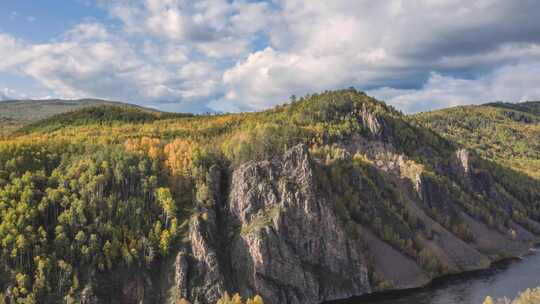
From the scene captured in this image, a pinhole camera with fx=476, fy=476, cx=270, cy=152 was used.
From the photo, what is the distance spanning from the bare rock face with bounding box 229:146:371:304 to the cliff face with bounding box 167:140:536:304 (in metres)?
0.25

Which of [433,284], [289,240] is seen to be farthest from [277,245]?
[433,284]

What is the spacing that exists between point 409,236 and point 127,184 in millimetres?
92805

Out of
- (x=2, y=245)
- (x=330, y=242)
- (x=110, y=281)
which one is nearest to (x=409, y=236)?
(x=330, y=242)

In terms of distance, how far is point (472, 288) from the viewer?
135875mm

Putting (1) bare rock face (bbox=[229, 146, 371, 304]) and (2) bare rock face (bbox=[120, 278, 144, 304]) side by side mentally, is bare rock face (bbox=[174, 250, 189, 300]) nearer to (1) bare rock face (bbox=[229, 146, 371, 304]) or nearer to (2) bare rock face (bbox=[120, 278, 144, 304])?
(2) bare rock face (bbox=[120, 278, 144, 304])

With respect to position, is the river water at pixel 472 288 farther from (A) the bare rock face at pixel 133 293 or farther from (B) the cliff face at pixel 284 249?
(A) the bare rock face at pixel 133 293

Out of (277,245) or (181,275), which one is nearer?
(181,275)

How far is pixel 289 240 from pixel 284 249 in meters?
3.64

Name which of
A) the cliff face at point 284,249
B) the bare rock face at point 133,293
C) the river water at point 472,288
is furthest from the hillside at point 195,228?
Answer: the river water at point 472,288

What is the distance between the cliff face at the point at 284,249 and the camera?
118m

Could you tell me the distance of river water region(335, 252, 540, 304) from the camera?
12406 centimetres

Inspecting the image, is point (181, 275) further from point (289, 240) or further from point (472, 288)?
point (472, 288)

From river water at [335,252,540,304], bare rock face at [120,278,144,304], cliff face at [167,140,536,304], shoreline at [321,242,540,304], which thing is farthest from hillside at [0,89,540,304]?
river water at [335,252,540,304]

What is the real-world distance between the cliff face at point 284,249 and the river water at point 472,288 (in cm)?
478
